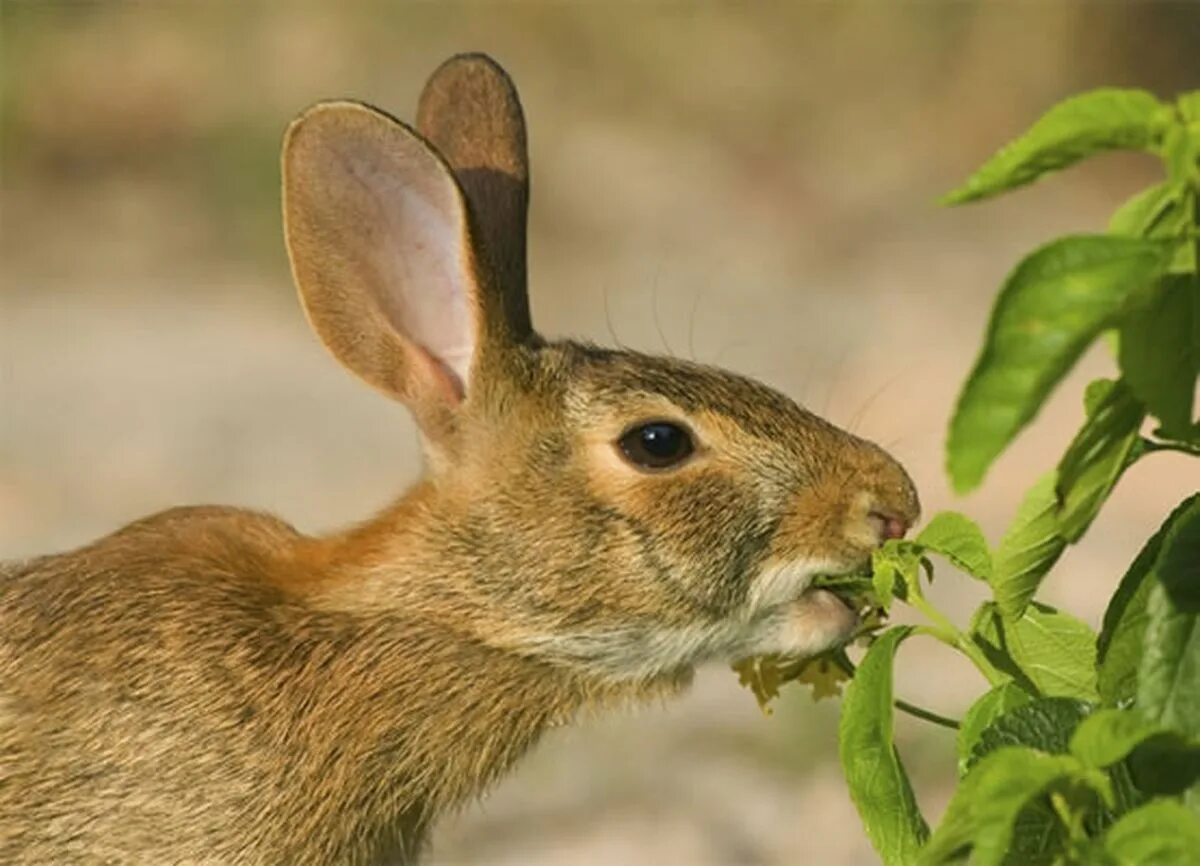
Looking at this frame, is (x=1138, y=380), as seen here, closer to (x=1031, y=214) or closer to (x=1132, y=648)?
(x=1132, y=648)

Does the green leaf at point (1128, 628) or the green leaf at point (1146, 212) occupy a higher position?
the green leaf at point (1146, 212)

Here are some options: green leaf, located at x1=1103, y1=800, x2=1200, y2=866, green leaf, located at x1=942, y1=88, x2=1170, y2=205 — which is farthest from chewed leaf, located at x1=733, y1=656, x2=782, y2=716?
green leaf, located at x1=942, y1=88, x2=1170, y2=205

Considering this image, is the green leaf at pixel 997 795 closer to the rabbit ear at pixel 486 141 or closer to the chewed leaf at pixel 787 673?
the chewed leaf at pixel 787 673

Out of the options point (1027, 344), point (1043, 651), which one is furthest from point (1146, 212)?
point (1043, 651)

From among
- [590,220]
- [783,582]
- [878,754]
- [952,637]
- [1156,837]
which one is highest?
[590,220]

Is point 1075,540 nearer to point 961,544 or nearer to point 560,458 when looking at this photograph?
point 961,544

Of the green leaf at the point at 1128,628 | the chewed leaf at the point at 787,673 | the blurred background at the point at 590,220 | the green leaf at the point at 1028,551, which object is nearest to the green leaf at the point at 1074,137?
the green leaf at the point at 1028,551
